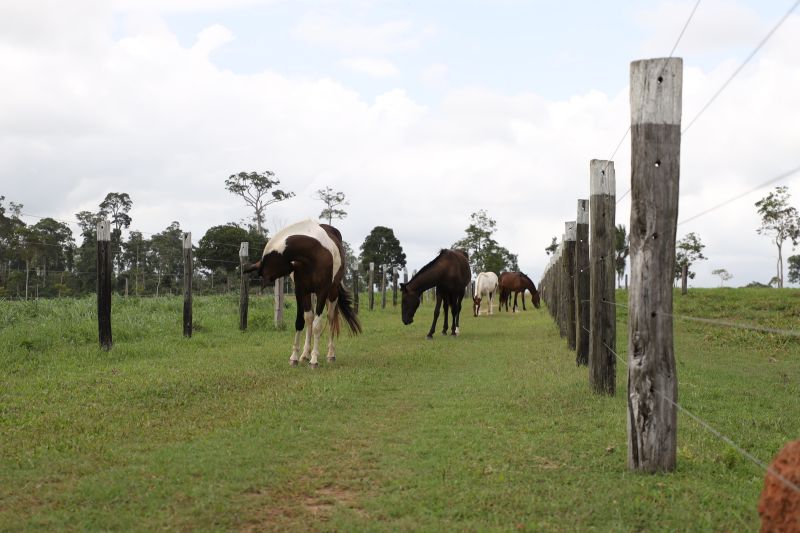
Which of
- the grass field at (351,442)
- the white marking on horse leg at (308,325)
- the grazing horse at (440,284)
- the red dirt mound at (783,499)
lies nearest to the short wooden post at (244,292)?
the grass field at (351,442)

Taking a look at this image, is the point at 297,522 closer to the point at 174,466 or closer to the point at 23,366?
the point at 174,466

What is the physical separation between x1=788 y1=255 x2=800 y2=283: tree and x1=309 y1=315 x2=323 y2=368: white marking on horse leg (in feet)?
230

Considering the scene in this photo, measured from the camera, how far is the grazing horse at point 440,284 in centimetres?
1603

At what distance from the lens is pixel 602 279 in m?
7.74

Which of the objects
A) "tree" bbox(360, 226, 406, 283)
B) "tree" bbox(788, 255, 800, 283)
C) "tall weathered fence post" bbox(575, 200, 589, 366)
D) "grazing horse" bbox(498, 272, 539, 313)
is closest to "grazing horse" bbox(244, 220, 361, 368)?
"tall weathered fence post" bbox(575, 200, 589, 366)

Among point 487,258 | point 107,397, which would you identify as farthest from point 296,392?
point 487,258

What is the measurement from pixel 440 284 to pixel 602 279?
8714mm

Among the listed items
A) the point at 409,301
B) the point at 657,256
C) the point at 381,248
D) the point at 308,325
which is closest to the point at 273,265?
the point at 308,325

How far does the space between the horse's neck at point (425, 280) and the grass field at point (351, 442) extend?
4671 millimetres

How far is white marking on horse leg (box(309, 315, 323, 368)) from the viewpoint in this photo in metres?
10.1

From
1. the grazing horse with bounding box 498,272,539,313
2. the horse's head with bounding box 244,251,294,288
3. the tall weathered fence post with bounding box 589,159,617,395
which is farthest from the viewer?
the grazing horse with bounding box 498,272,539,313

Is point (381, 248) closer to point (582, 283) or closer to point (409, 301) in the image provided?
point (409, 301)

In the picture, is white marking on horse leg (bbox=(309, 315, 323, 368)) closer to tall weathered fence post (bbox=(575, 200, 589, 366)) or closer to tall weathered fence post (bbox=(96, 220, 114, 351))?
tall weathered fence post (bbox=(96, 220, 114, 351))

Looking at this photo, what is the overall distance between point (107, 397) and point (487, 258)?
1846 inches
